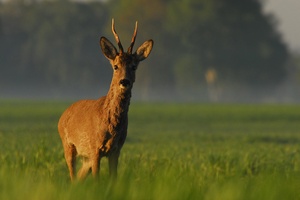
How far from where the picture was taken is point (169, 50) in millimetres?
117375

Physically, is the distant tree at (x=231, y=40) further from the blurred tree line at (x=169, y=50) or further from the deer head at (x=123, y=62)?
the deer head at (x=123, y=62)

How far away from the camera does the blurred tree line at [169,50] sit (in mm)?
113062

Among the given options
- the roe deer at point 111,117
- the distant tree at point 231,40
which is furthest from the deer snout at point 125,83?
the distant tree at point 231,40

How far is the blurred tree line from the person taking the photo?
4451 inches

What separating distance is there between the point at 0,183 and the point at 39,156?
5.34 metres

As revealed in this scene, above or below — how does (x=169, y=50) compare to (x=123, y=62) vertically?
above

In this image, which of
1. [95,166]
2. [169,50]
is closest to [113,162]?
[95,166]

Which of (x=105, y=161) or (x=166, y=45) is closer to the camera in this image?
(x=105, y=161)

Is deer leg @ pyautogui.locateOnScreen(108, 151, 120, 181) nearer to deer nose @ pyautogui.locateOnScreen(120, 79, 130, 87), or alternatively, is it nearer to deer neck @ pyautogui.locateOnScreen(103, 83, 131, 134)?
deer neck @ pyautogui.locateOnScreen(103, 83, 131, 134)

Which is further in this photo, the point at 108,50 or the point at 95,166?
the point at 108,50

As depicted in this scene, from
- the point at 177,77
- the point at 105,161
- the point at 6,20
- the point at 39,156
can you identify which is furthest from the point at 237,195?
the point at 6,20

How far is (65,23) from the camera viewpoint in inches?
5448

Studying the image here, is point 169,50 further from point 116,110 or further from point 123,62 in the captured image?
point 123,62

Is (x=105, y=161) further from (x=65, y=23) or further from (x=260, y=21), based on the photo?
(x=65, y=23)
